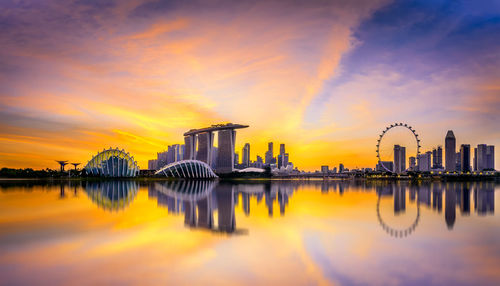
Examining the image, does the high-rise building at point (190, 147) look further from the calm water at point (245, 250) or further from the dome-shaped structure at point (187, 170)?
the calm water at point (245, 250)

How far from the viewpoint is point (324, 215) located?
2361cm

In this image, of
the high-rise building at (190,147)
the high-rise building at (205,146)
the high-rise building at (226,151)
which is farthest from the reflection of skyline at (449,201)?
the high-rise building at (190,147)

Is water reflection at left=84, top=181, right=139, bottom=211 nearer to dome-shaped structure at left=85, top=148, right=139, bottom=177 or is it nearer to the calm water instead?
the calm water

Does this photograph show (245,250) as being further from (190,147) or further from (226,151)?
(190,147)

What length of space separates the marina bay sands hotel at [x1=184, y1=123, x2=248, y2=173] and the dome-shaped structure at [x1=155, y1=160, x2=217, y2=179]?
2955 centimetres

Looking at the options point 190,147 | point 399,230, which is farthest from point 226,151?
point 399,230

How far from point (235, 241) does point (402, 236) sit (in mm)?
7884

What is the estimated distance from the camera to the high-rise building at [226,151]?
161875 mm

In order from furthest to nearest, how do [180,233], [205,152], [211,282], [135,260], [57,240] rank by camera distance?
[205,152] → [180,233] → [57,240] → [135,260] → [211,282]

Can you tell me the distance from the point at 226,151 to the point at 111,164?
176 feet

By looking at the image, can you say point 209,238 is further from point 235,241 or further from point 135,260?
point 135,260

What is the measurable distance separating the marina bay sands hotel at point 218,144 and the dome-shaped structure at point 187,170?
2955cm

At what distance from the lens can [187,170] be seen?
5084 inches

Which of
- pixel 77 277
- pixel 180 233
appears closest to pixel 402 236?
pixel 180 233
